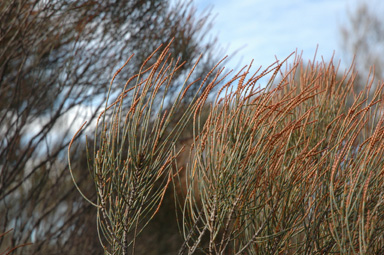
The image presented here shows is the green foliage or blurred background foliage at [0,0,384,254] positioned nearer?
the green foliage

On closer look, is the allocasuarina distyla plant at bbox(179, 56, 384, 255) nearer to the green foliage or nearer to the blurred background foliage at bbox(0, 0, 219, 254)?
the green foliage

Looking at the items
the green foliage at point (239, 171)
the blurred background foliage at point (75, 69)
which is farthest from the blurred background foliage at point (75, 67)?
the green foliage at point (239, 171)

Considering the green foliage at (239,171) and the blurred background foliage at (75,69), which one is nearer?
the green foliage at (239,171)

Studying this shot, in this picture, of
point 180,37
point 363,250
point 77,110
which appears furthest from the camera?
point 180,37

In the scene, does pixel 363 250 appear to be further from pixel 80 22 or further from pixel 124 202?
pixel 80 22

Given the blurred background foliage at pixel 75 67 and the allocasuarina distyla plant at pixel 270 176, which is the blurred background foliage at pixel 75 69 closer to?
the blurred background foliage at pixel 75 67

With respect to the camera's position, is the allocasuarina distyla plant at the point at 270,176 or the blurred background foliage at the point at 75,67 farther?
the blurred background foliage at the point at 75,67

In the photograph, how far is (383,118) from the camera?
269cm

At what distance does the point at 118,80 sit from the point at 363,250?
4281 mm

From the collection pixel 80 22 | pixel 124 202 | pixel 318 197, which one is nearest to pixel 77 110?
pixel 80 22

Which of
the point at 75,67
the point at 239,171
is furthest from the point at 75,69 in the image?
the point at 239,171

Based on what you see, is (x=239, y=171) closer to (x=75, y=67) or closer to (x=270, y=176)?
(x=270, y=176)

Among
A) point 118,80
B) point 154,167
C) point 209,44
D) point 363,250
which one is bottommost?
point 363,250

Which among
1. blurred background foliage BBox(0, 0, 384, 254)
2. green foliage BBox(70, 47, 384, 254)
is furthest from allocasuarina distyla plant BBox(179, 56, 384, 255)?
blurred background foliage BBox(0, 0, 384, 254)
